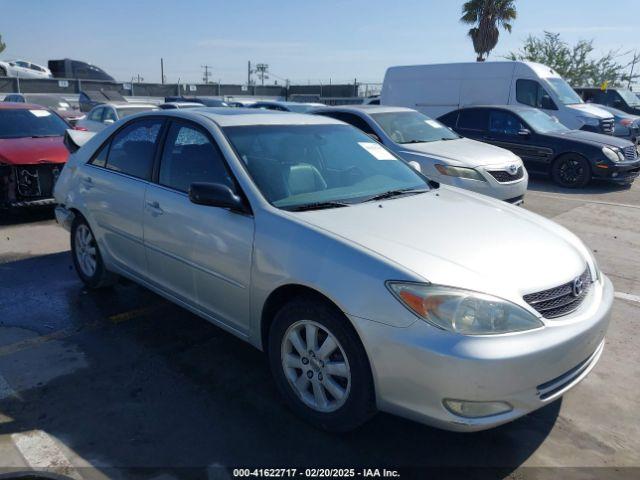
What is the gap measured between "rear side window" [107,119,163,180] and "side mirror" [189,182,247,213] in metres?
0.99

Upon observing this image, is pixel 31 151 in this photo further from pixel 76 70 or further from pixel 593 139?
pixel 76 70

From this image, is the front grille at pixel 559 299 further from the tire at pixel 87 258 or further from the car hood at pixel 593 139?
the car hood at pixel 593 139

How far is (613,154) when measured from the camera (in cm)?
1021

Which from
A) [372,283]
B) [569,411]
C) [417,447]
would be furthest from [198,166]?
[569,411]

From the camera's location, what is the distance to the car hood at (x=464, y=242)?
2521 mm

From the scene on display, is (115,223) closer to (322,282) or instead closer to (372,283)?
(322,282)

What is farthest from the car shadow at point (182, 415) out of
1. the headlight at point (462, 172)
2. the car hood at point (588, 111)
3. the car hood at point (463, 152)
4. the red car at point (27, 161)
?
the car hood at point (588, 111)

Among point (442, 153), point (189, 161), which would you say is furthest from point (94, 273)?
point (442, 153)

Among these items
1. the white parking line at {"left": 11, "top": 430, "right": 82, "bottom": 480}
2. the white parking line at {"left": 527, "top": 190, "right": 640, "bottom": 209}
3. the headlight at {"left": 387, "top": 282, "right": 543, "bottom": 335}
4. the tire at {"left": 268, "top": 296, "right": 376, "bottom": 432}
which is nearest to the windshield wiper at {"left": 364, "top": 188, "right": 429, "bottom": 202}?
the tire at {"left": 268, "top": 296, "right": 376, "bottom": 432}

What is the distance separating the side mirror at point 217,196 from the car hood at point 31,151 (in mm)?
4890

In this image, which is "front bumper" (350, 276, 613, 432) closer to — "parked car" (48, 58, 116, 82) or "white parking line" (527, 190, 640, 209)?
"white parking line" (527, 190, 640, 209)

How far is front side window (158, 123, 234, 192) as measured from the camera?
3.42 meters

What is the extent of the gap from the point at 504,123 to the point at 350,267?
31.4 feet

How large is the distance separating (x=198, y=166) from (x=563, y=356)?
245 cm
